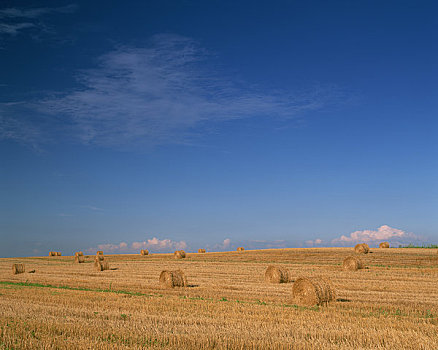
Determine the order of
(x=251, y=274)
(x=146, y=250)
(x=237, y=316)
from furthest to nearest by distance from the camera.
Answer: (x=146, y=250), (x=251, y=274), (x=237, y=316)

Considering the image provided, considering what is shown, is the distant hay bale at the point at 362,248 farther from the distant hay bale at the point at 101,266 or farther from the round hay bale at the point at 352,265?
the distant hay bale at the point at 101,266

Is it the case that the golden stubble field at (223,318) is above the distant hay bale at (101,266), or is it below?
below

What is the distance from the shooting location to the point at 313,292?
15.8m

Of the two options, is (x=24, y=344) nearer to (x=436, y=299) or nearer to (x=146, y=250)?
(x=436, y=299)

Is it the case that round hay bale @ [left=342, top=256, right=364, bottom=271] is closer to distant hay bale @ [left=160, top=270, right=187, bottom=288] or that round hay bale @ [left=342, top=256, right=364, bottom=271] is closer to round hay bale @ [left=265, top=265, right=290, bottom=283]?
round hay bale @ [left=265, top=265, right=290, bottom=283]

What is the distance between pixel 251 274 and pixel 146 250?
34179 mm

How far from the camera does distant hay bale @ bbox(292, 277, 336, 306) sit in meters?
15.8

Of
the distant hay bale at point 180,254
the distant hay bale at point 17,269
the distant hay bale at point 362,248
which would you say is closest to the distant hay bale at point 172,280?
the distant hay bale at point 17,269

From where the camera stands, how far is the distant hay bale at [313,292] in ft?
51.8

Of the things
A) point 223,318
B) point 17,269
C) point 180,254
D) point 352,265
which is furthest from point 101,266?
point 223,318

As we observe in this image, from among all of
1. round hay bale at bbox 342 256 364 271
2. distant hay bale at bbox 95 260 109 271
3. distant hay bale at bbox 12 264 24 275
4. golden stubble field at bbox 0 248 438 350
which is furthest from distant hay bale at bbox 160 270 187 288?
distant hay bale at bbox 12 264 24 275

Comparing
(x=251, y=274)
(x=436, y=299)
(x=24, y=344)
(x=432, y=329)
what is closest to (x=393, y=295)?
(x=436, y=299)

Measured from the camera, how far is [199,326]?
11.2 m

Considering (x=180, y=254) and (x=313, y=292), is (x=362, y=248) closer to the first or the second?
(x=180, y=254)
